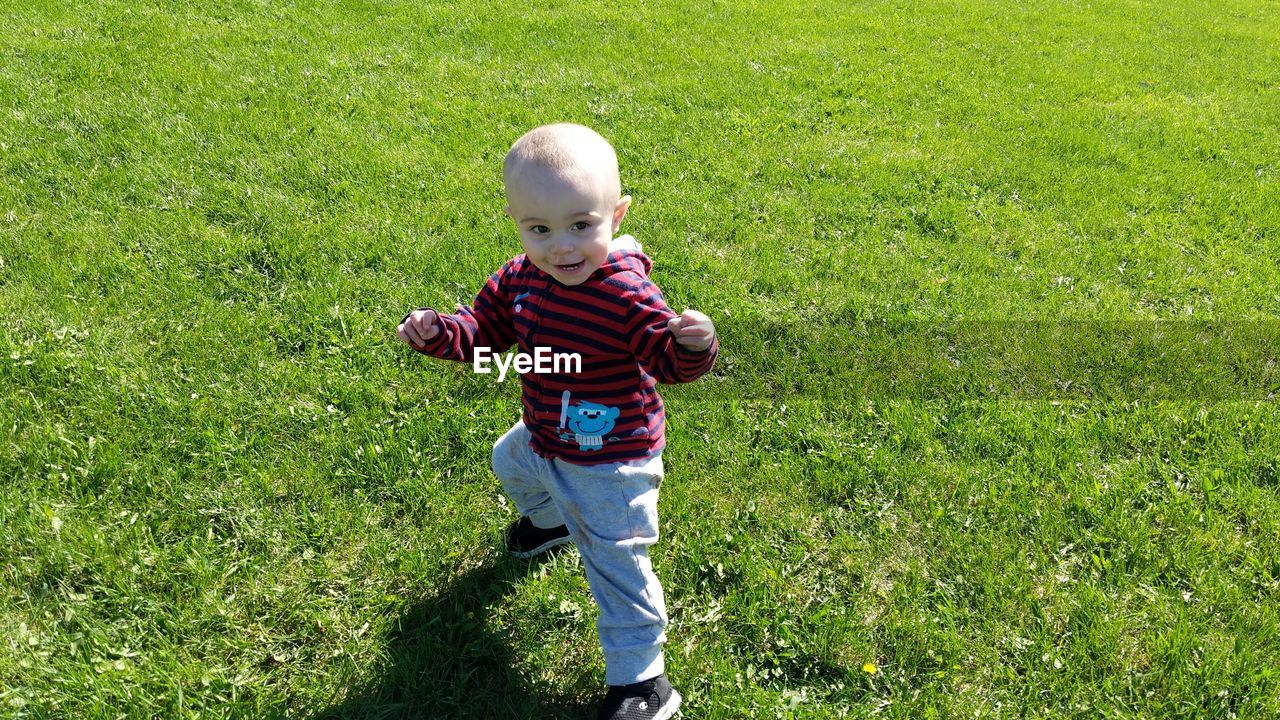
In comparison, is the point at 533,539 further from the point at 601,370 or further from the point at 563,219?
the point at 563,219

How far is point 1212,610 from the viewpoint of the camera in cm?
321

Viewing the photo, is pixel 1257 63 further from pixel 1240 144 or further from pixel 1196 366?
pixel 1196 366

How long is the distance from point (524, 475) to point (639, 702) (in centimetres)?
88

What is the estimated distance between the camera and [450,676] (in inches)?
114

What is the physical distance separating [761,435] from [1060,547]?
4.51 ft

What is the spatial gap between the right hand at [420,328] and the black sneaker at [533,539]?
3.25ft

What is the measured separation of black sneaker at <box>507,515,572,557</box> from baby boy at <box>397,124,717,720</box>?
18.6 inches

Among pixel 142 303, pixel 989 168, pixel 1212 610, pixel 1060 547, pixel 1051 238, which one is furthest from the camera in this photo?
pixel 989 168

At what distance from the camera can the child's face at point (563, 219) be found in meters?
2.26

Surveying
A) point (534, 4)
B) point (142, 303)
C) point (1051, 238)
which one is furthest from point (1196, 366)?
point (534, 4)

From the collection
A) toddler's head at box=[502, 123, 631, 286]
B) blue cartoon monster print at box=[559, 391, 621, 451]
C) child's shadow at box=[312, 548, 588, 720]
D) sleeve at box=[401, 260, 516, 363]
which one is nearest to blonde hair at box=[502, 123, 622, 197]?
toddler's head at box=[502, 123, 631, 286]

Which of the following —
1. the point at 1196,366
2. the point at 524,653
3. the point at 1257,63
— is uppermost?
the point at 1257,63

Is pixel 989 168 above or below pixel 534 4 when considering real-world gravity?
below

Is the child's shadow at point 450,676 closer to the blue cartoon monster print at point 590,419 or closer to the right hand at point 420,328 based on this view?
the blue cartoon monster print at point 590,419
